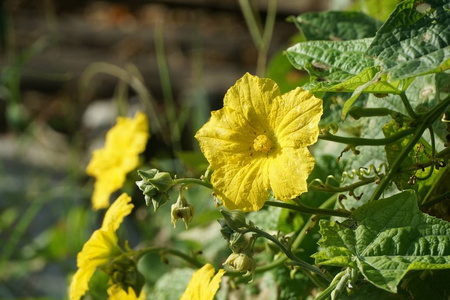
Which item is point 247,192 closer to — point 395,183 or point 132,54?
point 395,183

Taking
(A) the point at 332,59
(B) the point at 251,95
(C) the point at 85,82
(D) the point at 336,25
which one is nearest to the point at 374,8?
(D) the point at 336,25

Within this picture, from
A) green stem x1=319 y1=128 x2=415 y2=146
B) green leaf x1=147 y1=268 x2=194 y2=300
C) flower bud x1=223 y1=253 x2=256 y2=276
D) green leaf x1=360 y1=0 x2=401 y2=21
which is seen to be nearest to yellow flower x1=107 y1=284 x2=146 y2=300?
green leaf x1=147 y1=268 x2=194 y2=300

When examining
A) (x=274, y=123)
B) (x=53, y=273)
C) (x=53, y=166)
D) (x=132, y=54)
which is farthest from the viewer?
(x=132, y=54)

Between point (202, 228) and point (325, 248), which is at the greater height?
point (325, 248)

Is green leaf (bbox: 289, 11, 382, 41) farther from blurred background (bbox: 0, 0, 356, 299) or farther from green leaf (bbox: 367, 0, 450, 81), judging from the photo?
blurred background (bbox: 0, 0, 356, 299)

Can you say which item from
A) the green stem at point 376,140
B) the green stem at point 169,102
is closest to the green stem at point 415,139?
the green stem at point 376,140

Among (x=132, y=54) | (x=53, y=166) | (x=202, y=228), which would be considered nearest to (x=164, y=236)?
(x=202, y=228)

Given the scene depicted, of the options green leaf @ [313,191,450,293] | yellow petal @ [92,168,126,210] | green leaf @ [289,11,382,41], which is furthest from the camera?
yellow petal @ [92,168,126,210]
